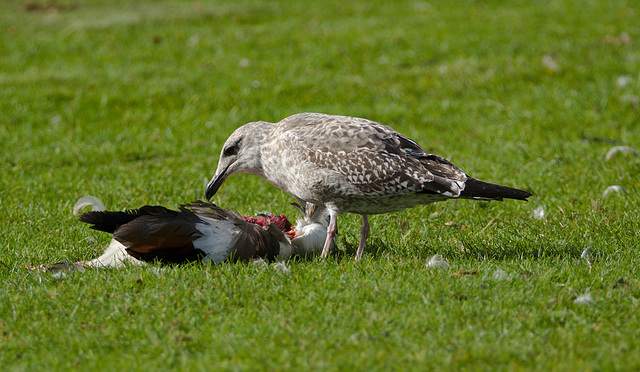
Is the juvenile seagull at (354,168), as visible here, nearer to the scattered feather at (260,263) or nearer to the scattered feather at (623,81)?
the scattered feather at (260,263)

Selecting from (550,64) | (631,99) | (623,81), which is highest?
(550,64)

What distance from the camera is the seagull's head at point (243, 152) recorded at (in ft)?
18.4

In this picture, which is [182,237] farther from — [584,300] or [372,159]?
[584,300]

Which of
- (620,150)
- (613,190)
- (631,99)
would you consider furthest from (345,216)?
(631,99)

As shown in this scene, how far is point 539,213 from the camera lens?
20.6 ft

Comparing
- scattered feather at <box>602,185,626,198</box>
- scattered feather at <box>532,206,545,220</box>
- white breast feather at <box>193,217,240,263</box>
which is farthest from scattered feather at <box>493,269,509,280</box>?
scattered feather at <box>602,185,626,198</box>

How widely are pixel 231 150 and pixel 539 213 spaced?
2.85m

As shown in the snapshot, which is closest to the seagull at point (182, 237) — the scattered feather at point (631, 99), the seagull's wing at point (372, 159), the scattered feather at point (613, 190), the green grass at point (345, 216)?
the green grass at point (345, 216)

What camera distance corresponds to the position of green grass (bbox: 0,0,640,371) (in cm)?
380

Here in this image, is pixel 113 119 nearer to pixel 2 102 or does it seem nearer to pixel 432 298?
pixel 2 102

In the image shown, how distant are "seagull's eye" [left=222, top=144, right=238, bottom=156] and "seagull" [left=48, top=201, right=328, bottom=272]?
548mm

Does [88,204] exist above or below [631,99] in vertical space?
below

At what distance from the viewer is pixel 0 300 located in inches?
172

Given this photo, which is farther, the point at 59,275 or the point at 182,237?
the point at 182,237
